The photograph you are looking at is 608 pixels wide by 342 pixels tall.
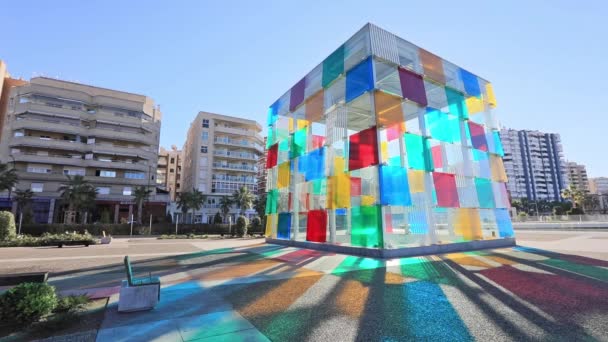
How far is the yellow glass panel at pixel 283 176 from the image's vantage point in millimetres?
23547

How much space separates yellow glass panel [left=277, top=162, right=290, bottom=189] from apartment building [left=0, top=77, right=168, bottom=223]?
37307mm

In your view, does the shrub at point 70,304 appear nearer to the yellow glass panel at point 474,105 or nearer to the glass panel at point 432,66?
the glass panel at point 432,66

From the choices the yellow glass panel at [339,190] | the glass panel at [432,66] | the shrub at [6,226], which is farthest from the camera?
the shrub at [6,226]

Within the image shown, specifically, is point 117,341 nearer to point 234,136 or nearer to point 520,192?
point 234,136

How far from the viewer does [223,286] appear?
8.10 meters

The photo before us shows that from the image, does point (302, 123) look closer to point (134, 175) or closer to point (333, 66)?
point (333, 66)

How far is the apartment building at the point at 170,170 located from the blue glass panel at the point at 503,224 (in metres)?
81.0

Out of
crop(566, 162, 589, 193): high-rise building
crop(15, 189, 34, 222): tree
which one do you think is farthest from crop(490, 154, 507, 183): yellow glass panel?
crop(566, 162, 589, 193): high-rise building

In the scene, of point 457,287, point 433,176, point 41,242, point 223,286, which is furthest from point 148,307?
point 41,242

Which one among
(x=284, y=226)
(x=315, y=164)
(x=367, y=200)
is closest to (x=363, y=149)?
(x=367, y=200)

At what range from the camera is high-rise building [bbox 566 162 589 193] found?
142 m

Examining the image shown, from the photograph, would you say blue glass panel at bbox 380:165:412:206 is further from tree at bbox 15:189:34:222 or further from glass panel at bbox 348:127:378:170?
tree at bbox 15:189:34:222

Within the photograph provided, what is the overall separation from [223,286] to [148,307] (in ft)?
7.89

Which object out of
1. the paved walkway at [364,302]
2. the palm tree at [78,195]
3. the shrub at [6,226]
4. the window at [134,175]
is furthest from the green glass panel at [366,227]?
the window at [134,175]
